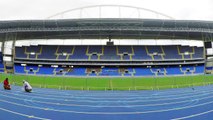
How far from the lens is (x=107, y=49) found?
1575 inches

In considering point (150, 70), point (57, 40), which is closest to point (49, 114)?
point (150, 70)

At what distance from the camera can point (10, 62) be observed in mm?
39750

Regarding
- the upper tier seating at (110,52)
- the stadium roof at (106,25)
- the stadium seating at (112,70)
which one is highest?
the stadium roof at (106,25)

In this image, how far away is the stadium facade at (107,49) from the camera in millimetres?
32625

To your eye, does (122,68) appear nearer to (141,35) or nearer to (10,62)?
(141,35)

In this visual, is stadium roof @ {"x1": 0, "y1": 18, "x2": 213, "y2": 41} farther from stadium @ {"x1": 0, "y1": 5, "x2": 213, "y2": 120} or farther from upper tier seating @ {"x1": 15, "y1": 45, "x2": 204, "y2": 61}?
upper tier seating @ {"x1": 15, "y1": 45, "x2": 204, "y2": 61}

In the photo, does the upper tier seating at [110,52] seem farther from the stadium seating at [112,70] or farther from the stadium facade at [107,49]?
the stadium seating at [112,70]

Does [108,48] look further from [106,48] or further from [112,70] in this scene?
[112,70]

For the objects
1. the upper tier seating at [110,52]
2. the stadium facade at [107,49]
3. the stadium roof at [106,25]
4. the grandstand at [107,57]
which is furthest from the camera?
the upper tier seating at [110,52]

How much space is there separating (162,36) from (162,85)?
1986cm

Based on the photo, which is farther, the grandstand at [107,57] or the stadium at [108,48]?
the grandstand at [107,57]

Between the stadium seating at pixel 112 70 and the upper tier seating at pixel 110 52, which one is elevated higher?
the upper tier seating at pixel 110 52

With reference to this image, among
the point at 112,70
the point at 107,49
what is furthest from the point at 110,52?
the point at 112,70

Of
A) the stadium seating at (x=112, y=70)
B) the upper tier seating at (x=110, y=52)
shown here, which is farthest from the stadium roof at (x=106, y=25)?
the stadium seating at (x=112, y=70)
